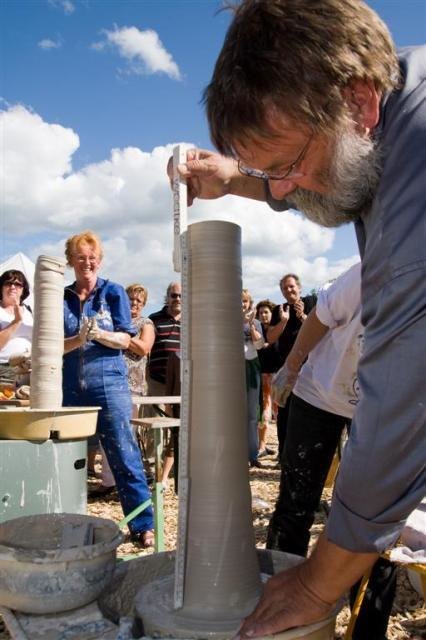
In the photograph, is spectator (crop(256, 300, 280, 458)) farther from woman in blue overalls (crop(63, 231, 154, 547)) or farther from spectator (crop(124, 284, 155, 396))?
woman in blue overalls (crop(63, 231, 154, 547))

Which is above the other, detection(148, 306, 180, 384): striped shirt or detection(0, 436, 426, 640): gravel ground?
detection(148, 306, 180, 384): striped shirt

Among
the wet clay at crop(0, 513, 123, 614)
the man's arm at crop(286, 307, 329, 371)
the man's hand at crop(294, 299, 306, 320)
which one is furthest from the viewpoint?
the man's hand at crop(294, 299, 306, 320)

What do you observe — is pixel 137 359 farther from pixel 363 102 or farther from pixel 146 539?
pixel 363 102

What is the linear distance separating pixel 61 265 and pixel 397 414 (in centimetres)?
228

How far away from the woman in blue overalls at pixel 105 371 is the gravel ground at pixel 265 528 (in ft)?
1.31

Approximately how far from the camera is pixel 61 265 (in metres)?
2.99

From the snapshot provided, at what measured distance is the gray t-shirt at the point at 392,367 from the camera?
1049mm

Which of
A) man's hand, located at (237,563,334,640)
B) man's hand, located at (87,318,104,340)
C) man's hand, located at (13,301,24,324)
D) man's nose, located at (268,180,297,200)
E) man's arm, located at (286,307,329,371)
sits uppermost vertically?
man's nose, located at (268,180,297,200)

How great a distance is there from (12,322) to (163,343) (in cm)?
160

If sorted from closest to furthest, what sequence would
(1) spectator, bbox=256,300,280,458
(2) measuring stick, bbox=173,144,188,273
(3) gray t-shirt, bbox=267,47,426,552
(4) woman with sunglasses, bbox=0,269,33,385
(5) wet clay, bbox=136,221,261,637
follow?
(3) gray t-shirt, bbox=267,47,426,552, (5) wet clay, bbox=136,221,261,637, (2) measuring stick, bbox=173,144,188,273, (4) woman with sunglasses, bbox=0,269,33,385, (1) spectator, bbox=256,300,280,458

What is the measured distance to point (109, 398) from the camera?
3.61 meters

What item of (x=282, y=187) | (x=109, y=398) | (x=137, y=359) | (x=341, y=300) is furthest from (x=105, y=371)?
(x=282, y=187)

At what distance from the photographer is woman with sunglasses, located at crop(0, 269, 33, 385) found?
4.33 m

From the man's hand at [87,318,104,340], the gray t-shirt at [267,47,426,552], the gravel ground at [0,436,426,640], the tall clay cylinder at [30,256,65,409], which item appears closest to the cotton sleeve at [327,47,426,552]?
the gray t-shirt at [267,47,426,552]
